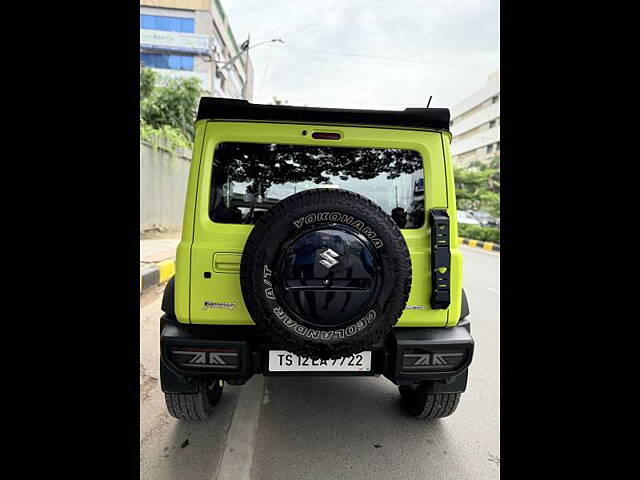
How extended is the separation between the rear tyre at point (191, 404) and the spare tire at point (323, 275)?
2.73ft

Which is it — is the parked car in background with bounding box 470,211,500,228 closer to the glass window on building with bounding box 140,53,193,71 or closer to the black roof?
the black roof

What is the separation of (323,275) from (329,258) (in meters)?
0.08

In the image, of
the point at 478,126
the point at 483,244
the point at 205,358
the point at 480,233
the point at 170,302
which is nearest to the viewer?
the point at 205,358

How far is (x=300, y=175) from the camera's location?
6.64 ft

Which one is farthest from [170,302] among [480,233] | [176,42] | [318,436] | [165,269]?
[176,42]

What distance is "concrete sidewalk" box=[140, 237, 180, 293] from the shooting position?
5.37 m

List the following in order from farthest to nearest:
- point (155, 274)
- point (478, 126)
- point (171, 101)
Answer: point (478, 126), point (171, 101), point (155, 274)

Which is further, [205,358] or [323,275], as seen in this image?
[205,358]

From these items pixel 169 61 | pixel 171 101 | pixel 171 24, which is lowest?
pixel 171 101

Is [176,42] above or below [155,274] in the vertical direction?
above

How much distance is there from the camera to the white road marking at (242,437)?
1.95 metres

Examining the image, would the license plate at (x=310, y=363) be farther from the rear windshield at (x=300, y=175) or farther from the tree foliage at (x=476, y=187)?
the tree foliage at (x=476, y=187)

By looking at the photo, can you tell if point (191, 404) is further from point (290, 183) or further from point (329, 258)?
point (290, 183)

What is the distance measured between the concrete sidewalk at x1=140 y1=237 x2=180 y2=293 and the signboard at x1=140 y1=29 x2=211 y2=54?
95.2 ft
